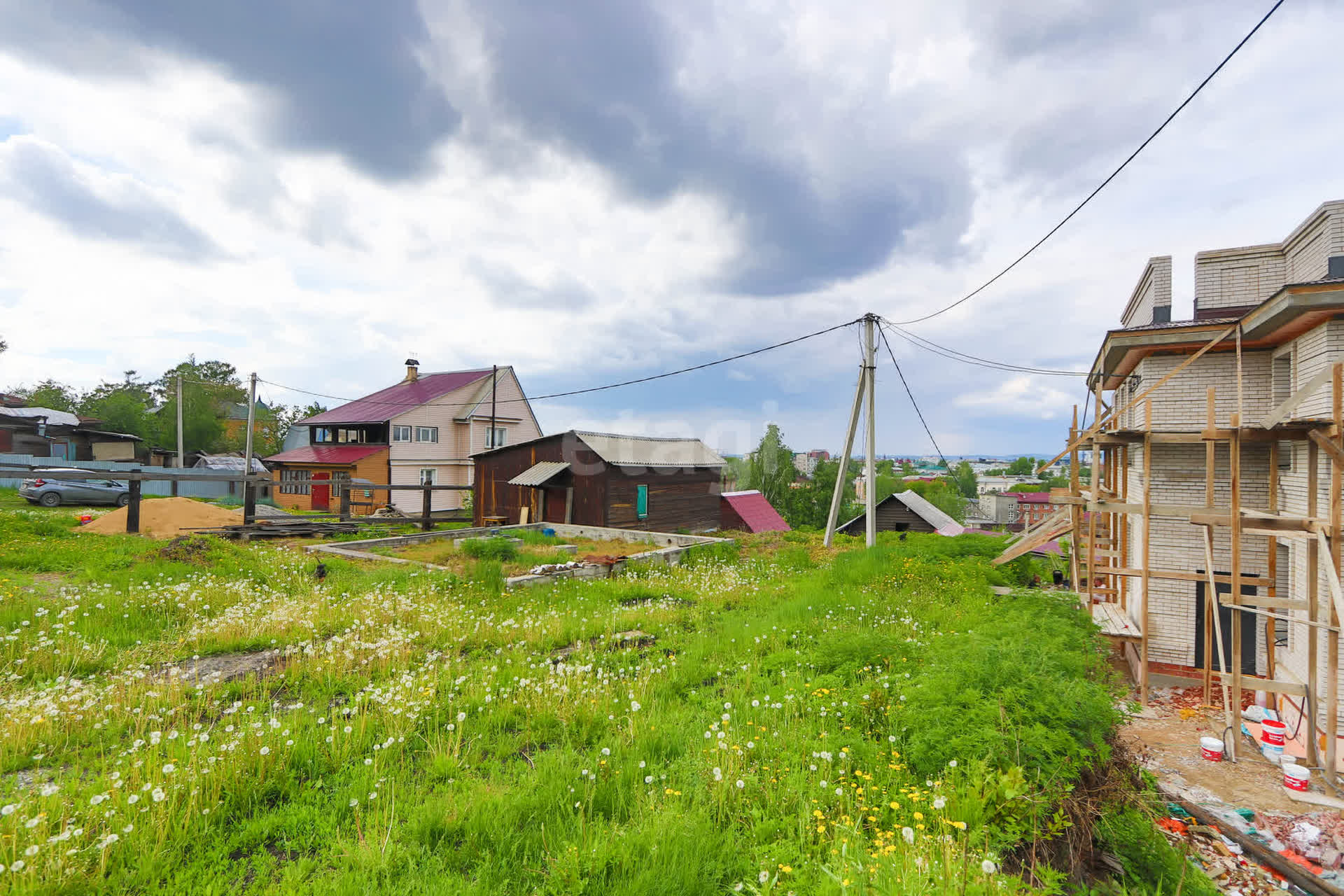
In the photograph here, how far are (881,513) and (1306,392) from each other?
86.2ft

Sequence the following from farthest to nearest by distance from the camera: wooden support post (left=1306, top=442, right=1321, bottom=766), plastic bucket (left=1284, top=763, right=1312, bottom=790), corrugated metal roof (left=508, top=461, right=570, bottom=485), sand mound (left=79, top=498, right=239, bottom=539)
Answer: corrugated metal roof (left=508, top=461, right=570, bottom=485) < sand mound (left=79, top=498, right=239, bottom=539) < wooden support post (left=1306, top=442, right=1321, bottom=766) < plastic bucket (left=1284, top=763, right=1312, bottom=790)

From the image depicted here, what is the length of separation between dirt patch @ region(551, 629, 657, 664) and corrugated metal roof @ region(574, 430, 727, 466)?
13343mm

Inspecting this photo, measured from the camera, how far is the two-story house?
31078 mm

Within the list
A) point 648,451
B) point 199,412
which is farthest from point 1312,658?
point 199,412

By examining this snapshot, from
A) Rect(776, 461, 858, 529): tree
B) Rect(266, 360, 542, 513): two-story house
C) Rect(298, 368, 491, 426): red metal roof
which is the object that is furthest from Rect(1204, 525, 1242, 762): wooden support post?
Rect(776, 461, 858, 529): tree

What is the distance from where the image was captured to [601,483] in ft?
70.4

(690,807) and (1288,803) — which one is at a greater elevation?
→ (690,807)

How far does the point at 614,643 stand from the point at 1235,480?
910 centimetres

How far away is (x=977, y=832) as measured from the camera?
3.23 meters

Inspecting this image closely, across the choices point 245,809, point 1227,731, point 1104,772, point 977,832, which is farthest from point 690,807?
point 1227,731

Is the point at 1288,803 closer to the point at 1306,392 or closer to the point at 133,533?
the point at 1306,392

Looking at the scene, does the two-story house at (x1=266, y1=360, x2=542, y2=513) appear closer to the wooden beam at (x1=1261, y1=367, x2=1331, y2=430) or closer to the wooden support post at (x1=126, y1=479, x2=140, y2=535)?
the wooden support post at (x1=126, y1=479, x2=140, y2=535)

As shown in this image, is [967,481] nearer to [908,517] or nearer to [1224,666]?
[908,517]

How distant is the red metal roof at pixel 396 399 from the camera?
32344 millimetres
